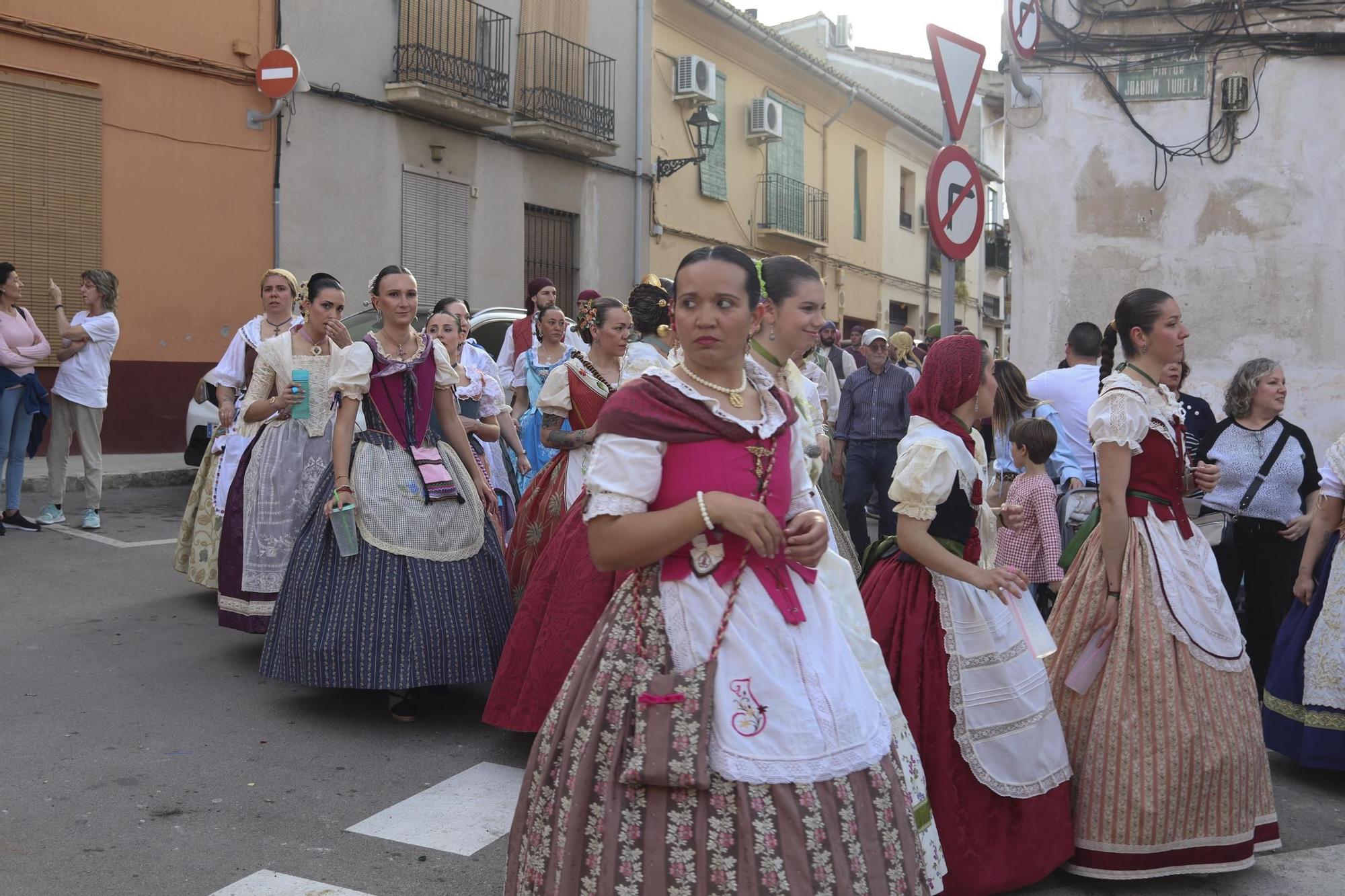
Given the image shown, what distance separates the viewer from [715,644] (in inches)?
99.6

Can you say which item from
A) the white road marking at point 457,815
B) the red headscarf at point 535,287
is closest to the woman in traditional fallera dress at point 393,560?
the white road marking at point 457,815

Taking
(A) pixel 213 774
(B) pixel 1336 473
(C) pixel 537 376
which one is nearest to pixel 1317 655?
(B) pixel 1336 473

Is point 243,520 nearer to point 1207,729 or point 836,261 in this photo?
point 1207,729

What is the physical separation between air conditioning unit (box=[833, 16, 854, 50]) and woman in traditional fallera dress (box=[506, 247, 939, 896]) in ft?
112

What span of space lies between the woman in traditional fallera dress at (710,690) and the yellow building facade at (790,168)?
18555 millimetres

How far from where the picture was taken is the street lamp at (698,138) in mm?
19859

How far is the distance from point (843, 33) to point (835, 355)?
24404 millimetres

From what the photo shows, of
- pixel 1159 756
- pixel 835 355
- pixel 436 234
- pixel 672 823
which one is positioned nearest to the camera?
pixel 672 823

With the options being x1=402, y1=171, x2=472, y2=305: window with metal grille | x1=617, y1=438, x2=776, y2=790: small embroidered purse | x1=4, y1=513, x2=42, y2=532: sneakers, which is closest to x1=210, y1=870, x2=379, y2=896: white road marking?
x1=617, y1=438, x2=776, y2=790: small embroidered purse

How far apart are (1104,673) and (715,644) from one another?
1.87 meters

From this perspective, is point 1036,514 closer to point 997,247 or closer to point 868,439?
point 868,439

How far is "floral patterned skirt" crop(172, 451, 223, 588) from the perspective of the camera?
691cm

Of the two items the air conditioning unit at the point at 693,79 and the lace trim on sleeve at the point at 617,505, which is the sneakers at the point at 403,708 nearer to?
the lace trim on sleeve at the point at 617,505

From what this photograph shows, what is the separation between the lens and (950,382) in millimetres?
3789
